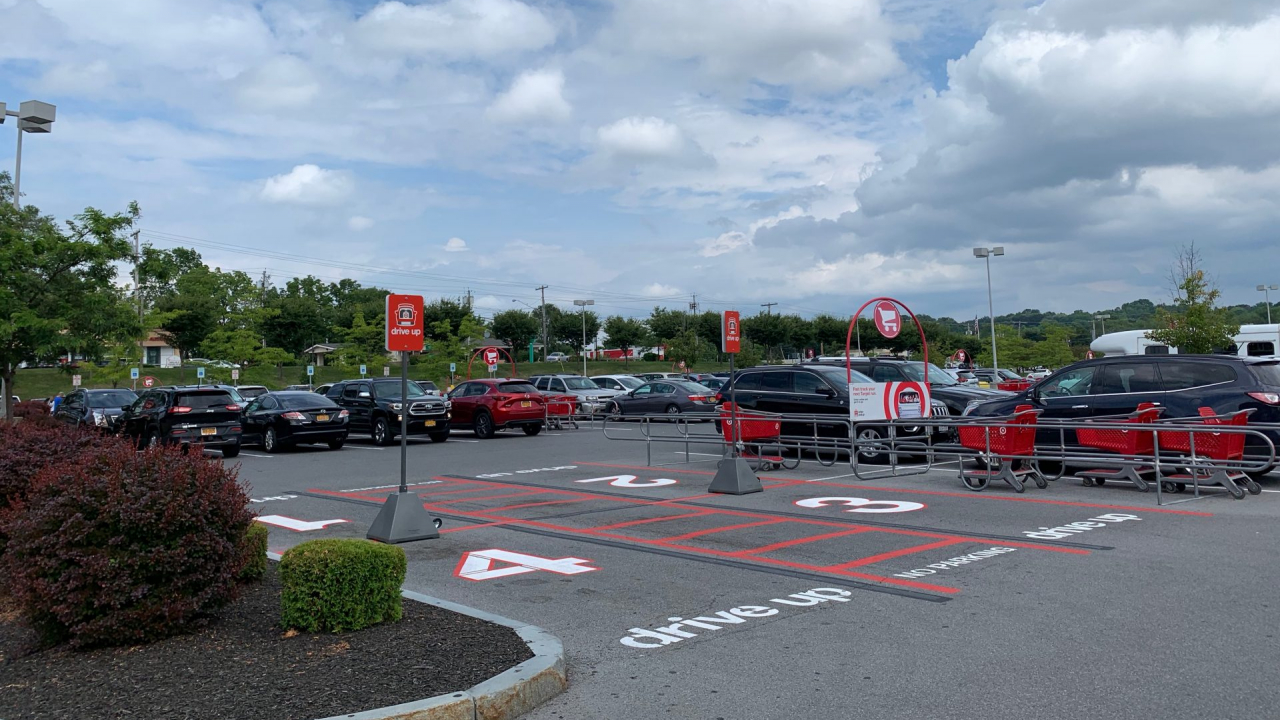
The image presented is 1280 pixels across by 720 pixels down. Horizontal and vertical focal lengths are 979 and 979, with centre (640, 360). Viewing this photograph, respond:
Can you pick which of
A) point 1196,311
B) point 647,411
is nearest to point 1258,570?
point 1196,311

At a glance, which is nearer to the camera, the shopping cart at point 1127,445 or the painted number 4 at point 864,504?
the painted number 4 at point 864,504

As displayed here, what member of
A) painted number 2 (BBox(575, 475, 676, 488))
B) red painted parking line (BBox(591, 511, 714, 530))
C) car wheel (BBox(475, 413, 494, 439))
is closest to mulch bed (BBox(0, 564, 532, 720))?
red painted parking line (BBox(591, 511, 714, 530))

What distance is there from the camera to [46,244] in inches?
786

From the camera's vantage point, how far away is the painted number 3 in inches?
467

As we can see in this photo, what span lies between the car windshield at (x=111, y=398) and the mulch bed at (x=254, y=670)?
25.7m

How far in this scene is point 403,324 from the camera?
9828 mm

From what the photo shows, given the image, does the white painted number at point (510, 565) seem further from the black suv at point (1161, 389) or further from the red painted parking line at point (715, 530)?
the black suv at point (1161, 389)

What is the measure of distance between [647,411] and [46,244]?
1826cm

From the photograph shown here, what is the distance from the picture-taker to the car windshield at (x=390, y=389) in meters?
25.9

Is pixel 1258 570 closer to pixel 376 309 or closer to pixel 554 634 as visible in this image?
pixel 554 634

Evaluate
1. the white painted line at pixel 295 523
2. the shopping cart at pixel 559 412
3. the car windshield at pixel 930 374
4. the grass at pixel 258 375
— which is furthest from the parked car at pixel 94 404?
the car windshield at pixel 930 374

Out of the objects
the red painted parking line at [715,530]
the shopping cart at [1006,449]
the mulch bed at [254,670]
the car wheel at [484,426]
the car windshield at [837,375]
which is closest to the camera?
the mulch bed at [254,670]

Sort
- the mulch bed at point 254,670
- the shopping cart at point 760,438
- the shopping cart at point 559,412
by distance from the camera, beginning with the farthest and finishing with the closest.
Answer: the shopping cart at point 559,412
the shopping cart at point 760,438
the mulch bed at point 254,670

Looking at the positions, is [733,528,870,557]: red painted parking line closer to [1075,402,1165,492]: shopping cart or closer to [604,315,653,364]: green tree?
[1075,402,1165,492]: shopping cart
